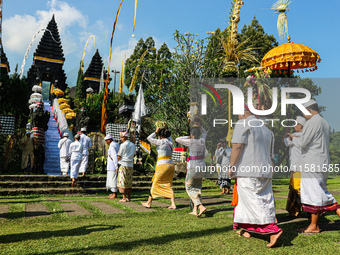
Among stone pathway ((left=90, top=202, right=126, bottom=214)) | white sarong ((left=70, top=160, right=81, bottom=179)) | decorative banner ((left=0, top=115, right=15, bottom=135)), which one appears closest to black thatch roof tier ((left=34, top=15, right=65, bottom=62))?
decorative banner ((left=0, top=115, right=15, bottom=135))

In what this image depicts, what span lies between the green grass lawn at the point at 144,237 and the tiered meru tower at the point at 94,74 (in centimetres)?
2933

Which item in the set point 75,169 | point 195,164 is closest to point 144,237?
point 195,164

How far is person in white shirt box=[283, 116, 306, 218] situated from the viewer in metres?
5.18

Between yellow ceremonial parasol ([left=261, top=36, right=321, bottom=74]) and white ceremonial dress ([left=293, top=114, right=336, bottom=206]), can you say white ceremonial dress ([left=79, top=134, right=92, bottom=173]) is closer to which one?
yellow ceremonial parasol ([left=261, top=36, right=321, bottom=74])

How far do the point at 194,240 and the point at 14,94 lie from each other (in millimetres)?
19262

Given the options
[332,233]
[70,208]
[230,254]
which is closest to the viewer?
[230,254]

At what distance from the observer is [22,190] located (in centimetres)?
825

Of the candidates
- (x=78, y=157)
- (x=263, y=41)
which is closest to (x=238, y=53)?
(x=78, y=157)

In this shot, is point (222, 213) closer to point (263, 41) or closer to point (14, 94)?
point (14, 94)

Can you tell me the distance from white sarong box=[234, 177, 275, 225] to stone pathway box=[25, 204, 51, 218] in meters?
3.63

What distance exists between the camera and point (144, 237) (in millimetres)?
3725

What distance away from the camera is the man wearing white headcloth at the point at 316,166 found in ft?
13.5

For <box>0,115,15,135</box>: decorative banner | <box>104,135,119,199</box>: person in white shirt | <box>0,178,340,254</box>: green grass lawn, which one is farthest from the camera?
<box>0,115,15,135</box>: decorative banner

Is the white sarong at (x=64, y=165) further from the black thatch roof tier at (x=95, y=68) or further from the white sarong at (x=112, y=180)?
the black thatch roof tier at (x=95, y=68)
